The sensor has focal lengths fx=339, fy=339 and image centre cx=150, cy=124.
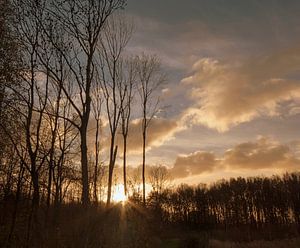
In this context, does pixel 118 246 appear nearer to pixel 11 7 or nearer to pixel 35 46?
pixel 35 46

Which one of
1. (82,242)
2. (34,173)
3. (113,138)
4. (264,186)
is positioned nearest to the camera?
(82,242)

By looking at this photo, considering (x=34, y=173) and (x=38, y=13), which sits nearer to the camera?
(x=34, y=173)

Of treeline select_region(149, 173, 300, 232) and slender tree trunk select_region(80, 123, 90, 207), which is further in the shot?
treeline select_region(149, 173, 300, 232)

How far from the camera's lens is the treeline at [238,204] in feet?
190

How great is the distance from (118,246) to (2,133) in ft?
22.1

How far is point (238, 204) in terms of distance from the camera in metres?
65.7

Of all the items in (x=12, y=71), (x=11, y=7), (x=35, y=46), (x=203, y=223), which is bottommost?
(x=203, y=223)

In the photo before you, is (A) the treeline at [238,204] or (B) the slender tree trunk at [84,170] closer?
(B) the slender tree trunk at [84,170]

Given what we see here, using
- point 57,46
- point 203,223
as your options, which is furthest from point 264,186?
point 57,46

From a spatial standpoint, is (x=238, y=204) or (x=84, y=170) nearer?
(x=84, y=170)

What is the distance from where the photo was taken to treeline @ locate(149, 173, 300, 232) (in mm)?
58000

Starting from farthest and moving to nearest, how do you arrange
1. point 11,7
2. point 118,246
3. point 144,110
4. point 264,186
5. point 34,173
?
point 264,186 < point 144,110 < point 11,7 < point 34,173 < point 118,246

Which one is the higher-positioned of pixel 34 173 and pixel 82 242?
pixel 34 173

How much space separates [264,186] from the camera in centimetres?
6344
